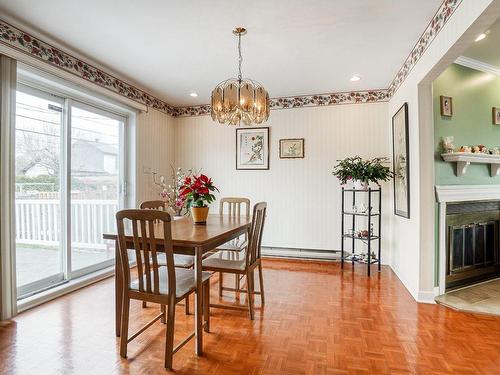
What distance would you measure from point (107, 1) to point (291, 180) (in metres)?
3.19

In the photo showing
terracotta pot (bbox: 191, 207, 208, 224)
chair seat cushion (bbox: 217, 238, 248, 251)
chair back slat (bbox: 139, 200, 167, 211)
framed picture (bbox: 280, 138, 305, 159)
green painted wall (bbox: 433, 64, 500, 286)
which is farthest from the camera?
framed picture (bbox: 280, 138, 305, 159)

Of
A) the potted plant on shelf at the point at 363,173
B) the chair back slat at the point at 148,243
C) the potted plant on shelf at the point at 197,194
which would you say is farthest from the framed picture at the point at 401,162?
the chair back slat at the point at 148,243

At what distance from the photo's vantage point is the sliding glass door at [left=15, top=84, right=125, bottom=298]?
2.81 metres

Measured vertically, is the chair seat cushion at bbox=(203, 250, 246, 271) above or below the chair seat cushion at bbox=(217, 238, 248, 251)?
below

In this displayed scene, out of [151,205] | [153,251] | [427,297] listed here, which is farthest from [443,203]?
[151,205]

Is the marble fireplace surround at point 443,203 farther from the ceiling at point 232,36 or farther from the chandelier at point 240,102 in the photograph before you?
the chandelier at point 240,102

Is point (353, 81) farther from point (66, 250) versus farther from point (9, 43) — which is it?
point (66, 250)

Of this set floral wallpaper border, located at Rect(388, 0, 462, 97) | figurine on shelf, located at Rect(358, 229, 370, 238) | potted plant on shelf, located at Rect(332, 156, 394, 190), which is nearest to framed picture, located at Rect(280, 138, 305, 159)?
potted plant on shelf, located at Rect(332, 156, 394, 190)

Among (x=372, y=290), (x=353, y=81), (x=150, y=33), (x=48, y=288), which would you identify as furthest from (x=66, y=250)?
(x=353, y=81)

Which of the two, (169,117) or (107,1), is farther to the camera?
(169,117)

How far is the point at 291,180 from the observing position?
14.8ft

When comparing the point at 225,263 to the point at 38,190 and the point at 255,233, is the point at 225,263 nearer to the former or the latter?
the point at 255,233

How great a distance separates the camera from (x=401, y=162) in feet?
11.3

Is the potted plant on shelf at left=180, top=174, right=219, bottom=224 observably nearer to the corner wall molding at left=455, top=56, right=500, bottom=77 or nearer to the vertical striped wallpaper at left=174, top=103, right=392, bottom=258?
the vertical striped wallpaper at left=174, top=103, right=392, bottom=258
